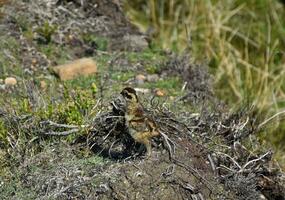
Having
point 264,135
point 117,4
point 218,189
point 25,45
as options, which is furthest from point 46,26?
point 218,189

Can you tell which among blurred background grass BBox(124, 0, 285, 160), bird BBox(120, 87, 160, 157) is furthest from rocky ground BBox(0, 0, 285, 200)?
blurred background grass BBox(124, 0, 285, 160)

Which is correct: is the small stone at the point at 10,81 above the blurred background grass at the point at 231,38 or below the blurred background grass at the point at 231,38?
above

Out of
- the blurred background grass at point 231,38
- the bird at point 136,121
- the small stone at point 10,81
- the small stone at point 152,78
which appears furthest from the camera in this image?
the blurred background grass at point 231,38

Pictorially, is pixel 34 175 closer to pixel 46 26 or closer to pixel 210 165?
pixel 210 165

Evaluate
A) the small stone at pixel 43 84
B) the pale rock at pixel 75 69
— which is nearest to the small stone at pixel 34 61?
the pale rock at pixel 75 69

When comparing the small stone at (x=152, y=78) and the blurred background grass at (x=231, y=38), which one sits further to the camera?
the blurred background grass at (x=231, y=38)

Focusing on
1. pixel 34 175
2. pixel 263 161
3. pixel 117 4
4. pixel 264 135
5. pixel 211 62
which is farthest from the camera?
pixel 211 62

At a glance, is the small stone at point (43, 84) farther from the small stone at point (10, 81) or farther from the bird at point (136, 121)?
the bird at point (136, 121)
